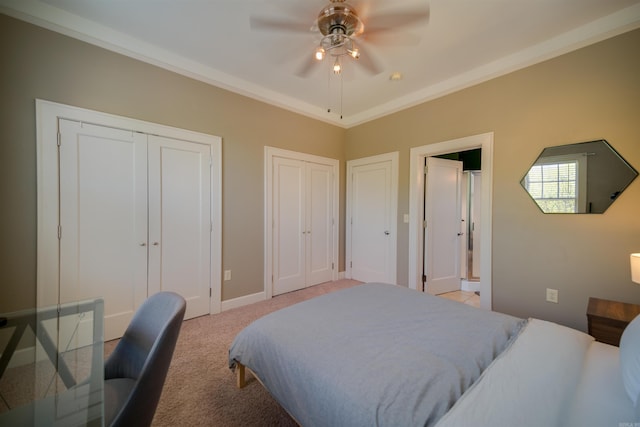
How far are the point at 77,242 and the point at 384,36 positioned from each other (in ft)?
9.82

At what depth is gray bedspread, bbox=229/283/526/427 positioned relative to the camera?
2.93 ft

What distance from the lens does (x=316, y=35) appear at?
6.56 feet

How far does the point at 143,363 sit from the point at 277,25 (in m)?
2.12

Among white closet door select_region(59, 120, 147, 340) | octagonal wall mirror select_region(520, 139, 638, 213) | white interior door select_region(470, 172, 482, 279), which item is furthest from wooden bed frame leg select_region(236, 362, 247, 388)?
white interior door select_region(470, 172, 482, 279)

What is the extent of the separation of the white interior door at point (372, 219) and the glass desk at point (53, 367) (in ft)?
10.6

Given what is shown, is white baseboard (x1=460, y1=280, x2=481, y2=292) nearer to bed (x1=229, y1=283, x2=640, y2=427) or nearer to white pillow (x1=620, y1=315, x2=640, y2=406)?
bed (x1=229, y1=283, x2=640, y2=427)

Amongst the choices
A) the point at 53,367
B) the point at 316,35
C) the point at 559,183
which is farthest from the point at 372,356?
the point at 559,183

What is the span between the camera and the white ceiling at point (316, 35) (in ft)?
6.03

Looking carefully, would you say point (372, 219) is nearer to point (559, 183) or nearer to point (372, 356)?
point (559, 183)

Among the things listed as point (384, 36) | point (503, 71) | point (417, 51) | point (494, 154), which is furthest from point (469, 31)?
point (494, 154)

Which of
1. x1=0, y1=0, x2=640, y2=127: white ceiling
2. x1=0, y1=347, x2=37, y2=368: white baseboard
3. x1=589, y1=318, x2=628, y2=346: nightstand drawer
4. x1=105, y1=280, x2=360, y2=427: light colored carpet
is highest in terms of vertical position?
x1=0, y1=0, x2=640, y2=127: white ceiling

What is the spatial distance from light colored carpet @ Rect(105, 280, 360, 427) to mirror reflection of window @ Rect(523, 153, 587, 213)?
284 cm

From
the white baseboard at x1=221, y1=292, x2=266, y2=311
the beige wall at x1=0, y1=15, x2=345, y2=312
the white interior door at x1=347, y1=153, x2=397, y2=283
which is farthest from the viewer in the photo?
Result: the white interior door at x1=347, y1=153, x2=397, y2=283

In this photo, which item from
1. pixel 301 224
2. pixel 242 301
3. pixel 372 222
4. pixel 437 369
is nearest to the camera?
pixel 437 369
